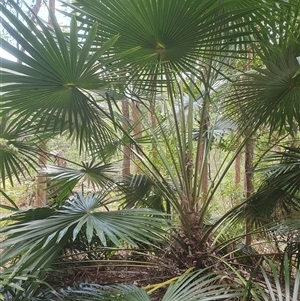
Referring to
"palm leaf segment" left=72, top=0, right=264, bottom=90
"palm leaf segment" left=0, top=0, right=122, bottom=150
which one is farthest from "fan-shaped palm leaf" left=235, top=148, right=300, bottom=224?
"palm leaf segment" left=0, top=0, right=122, bottom=150

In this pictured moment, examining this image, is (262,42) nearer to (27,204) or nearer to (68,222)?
(68,222)

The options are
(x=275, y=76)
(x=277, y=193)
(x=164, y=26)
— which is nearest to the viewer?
(x=164, y=26)

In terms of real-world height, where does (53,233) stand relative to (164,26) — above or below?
below

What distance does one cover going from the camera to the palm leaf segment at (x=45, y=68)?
2.61ft

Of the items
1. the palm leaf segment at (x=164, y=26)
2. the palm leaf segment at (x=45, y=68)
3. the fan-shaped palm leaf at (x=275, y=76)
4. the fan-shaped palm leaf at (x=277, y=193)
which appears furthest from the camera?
the fan-shaped palm leaf at (x=277, y=193)

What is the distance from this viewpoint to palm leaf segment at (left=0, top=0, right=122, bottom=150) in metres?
0.80

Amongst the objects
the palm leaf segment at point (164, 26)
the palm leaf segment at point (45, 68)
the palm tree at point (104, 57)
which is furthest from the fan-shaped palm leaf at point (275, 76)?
the palm leaf segment at point (45, 68)

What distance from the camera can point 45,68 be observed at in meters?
0.87

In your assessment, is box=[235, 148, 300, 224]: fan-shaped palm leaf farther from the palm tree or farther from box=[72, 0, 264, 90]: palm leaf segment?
box=[72, 0, 264, 90]: palm leaf segment

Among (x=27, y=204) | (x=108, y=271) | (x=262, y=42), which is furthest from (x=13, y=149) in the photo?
(x=27, y=204)

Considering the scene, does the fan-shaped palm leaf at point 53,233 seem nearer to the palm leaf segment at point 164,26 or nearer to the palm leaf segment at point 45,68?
the palm leaf segment at point 45,68

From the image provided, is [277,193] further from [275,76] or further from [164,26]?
[164,26]

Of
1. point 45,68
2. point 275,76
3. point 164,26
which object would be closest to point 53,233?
point 45,68

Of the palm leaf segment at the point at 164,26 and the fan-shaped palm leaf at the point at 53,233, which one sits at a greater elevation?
the palm leaf segment at the point at 164,26
